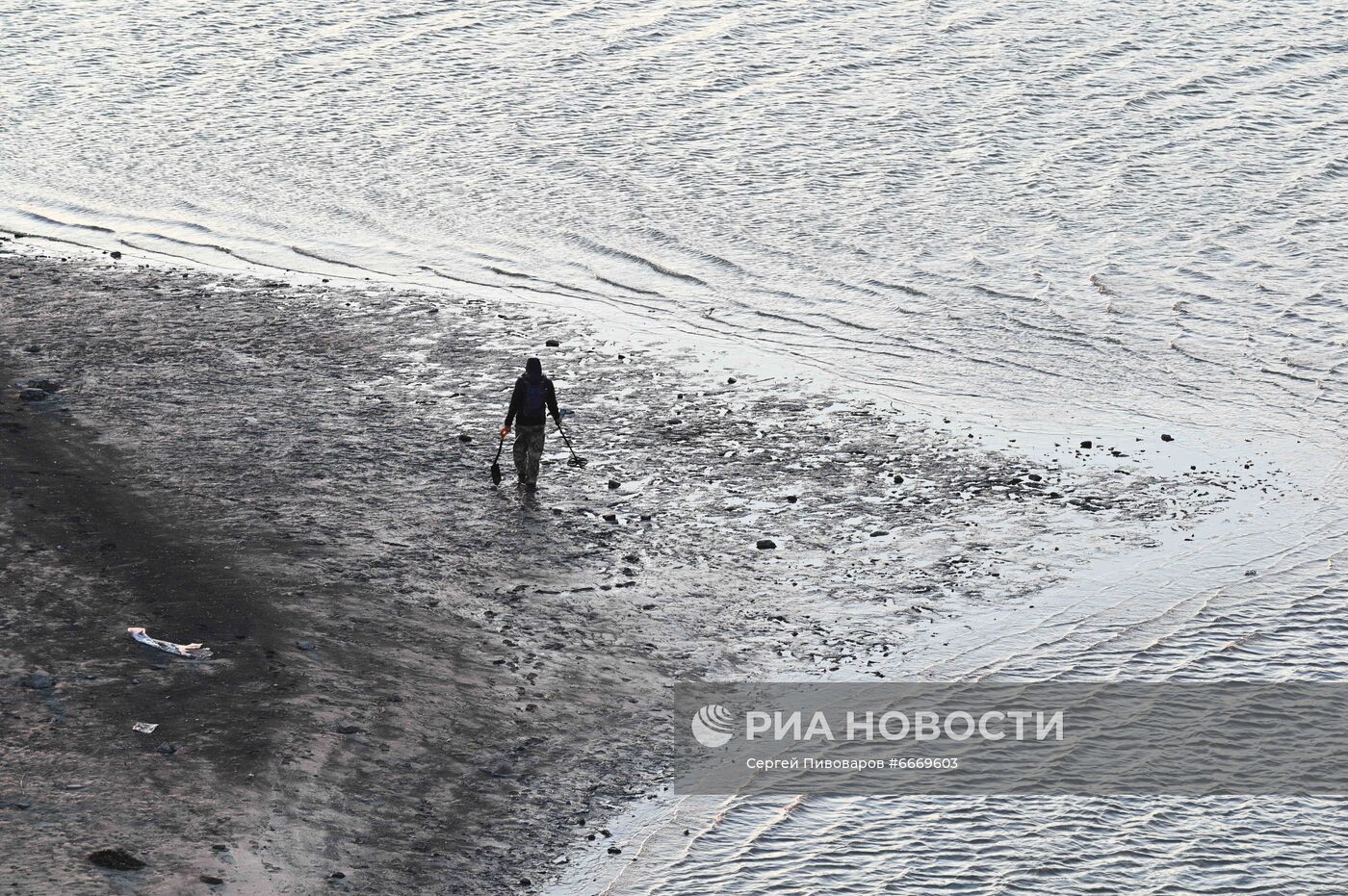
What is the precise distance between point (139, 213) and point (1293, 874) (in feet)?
95.0

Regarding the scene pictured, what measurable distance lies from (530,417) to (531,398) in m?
0.26

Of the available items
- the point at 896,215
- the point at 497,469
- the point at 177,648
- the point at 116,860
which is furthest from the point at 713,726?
the point at 896,215

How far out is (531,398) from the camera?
20.2 m

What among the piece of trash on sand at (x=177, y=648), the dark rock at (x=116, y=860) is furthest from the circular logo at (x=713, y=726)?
the dark rock at (x=116, y=860)

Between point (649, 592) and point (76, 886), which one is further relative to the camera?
point (649, 592)

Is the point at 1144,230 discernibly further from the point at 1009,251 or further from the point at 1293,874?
the point at 1293,874

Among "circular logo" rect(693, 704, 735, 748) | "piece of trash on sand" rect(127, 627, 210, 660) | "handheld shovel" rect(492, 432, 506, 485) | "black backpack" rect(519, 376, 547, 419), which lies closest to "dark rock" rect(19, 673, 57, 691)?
"piece of trash on sand" rect(127, 627, 210, 660)

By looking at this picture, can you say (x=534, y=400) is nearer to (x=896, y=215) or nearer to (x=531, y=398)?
(x=531, y=398)

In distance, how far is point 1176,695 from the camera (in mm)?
15859

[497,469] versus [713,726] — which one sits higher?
[497,469]

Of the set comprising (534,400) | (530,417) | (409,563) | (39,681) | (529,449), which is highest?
(534,400)

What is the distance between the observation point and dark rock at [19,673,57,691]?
14.5 metres

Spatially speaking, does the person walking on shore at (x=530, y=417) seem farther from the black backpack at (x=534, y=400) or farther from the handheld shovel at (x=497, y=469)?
the handheld shovel at (x=497, y=469)

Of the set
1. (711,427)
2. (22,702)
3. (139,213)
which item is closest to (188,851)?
(22,702)
